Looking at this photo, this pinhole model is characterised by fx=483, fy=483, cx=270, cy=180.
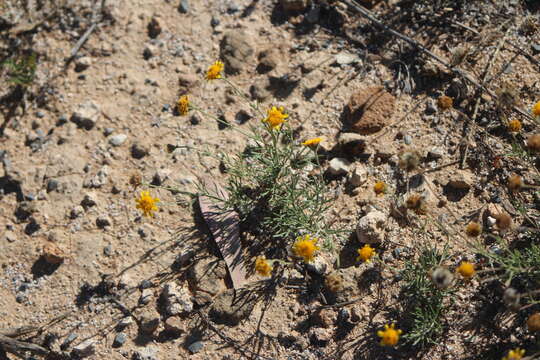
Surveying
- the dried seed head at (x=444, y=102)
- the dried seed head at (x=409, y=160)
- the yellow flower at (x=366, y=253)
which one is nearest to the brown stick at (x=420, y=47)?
the dried seed head at (x=444, y=102)

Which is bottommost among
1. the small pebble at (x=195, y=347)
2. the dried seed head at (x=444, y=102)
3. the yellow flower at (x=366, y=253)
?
the small pebble at (x=195, y=347)

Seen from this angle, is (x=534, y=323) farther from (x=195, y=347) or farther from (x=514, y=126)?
(x=195, y=347)

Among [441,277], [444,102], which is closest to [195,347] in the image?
[441,277]

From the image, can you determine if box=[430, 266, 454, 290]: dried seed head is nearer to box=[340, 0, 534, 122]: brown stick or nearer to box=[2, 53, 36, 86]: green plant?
box=[340, 0, 534, 122]: brown stick

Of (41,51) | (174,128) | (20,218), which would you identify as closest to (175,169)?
(174,128)

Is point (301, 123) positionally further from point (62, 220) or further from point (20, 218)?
point (20, 218)

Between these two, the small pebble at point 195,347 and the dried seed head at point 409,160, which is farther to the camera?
the small pebble at point 195,347

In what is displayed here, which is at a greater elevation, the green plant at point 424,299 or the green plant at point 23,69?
the green plant at point 23,69

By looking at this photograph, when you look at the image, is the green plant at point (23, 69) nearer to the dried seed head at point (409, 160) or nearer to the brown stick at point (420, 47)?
the brown stick at point (420, 47)
